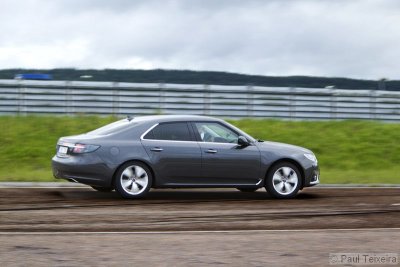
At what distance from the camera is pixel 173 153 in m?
14.4

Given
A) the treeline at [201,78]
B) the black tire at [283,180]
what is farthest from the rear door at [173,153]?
the treeline at [201,78]

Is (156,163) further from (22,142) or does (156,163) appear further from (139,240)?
(22,142)

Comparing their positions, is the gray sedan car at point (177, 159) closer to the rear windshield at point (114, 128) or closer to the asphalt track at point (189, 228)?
the rear windshield at point (114, 128)

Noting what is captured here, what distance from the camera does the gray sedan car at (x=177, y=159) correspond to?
14055 mm

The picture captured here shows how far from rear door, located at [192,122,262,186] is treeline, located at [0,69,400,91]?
21.8 metres

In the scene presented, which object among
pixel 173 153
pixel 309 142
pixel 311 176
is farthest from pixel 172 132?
pixel 309 142

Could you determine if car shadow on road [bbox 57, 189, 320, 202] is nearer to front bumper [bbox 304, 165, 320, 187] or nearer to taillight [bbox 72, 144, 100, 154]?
front bumper [bbox 304, 165, 320, 187]

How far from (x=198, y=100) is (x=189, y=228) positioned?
870 inches

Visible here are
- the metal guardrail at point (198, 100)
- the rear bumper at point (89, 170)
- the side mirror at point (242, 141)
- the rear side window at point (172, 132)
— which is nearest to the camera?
the rear bumper at point (89, 170)

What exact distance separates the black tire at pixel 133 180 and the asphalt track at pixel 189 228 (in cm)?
22

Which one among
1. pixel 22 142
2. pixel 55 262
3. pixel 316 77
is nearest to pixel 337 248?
pixel 55 262

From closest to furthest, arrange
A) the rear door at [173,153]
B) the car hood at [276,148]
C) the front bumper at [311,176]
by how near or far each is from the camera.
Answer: the rear door at [173,153] < the car hood at [276,148] < the front bumper at [311,176]

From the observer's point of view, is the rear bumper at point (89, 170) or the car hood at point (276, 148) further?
the car hood at point (276, 148)

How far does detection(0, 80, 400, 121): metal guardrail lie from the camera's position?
31109 mm
